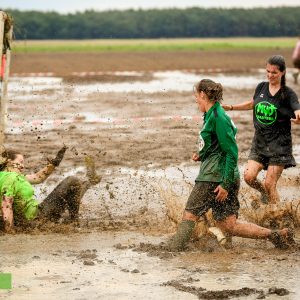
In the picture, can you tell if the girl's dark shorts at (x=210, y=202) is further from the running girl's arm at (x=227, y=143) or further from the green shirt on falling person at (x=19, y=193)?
the green shirt on falling person at (x=19, y=193)

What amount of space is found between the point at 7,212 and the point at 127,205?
2113 millimetres

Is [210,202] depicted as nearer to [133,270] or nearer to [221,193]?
[221,193]

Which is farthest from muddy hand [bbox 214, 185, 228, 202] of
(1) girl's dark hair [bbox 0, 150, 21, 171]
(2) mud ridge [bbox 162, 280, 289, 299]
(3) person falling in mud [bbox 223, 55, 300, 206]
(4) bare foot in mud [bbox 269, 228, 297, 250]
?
(1) girl's dark hair [bbox 0, 150, 21, 171]

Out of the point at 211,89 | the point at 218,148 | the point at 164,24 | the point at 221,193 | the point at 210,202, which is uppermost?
the point at 164,24

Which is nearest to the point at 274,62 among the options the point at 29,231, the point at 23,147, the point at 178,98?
the point at 29,231

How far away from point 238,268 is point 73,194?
8.14ft

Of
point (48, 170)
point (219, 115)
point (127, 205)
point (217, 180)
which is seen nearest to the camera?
point (219, 115)

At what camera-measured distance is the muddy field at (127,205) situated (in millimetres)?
7188

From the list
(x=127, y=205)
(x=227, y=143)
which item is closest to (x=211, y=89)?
(x=227, y=143)

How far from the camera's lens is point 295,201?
10555 millimetres

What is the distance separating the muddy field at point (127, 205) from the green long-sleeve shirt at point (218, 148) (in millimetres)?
770

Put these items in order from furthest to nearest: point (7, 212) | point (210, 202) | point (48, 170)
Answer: point (48, 170) < point (7, 212) < point (210, 202)

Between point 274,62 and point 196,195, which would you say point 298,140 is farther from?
point 196,195

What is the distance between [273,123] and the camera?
361 inches
